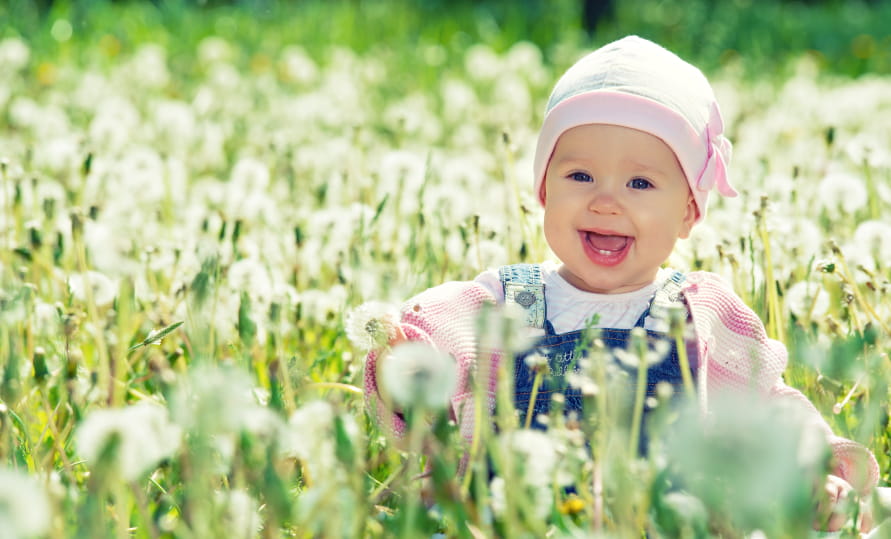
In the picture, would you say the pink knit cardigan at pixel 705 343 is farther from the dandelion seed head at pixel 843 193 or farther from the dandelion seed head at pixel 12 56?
the dandelion seed head at pixel 12 56

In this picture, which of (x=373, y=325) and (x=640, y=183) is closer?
(x=373, y=325)

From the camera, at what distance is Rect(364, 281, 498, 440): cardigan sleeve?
185 centimetres

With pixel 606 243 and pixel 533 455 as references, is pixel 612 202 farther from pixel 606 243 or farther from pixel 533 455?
pixel 533 455

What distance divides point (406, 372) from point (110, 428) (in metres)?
0.29

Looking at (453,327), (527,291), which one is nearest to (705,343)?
(527,291)

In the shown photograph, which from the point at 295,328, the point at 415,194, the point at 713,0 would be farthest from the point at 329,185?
the point at 713,0

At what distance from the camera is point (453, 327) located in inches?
75.5

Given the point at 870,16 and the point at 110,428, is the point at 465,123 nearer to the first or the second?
the point at 110,428

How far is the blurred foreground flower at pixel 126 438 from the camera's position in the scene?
100cm

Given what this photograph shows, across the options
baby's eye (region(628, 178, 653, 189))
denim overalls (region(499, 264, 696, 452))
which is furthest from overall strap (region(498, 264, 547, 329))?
baby's eye (region(628, 178, 653, 189))

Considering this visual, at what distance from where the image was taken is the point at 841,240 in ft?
9.45

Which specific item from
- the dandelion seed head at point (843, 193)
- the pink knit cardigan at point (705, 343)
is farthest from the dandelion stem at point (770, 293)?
the dandelion seed head at point (843, 193)

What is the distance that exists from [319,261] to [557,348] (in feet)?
3.32

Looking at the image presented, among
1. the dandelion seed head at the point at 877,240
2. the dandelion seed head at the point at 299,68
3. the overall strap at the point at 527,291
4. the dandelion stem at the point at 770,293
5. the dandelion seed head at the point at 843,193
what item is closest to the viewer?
the overall strap at the point at 527,291
